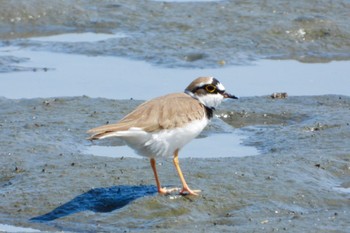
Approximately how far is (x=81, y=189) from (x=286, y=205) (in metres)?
1.79

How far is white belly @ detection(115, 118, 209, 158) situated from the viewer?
7855mm

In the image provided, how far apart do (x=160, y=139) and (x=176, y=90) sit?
413 centimetres

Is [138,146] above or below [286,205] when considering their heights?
above

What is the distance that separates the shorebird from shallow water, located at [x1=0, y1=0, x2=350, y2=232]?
456mm

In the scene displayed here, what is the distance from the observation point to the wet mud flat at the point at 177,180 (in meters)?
7.88

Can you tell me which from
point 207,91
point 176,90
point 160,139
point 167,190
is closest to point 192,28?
point 176,90

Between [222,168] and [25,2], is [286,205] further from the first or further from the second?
[25,2]

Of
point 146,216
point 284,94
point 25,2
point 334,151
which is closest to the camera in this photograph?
point 146,216

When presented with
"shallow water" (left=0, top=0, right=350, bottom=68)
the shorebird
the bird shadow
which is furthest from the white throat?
"shallow water" (left=0, top=0, right=350, bottom=68)

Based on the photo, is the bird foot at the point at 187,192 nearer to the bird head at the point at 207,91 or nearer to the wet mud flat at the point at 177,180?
the wet mud flat at the point at 177,180

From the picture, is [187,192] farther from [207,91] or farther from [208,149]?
[208,149]

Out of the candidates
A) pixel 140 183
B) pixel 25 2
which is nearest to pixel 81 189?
pixel 140 183

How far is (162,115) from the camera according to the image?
8.03 metres

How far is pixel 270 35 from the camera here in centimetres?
1444
